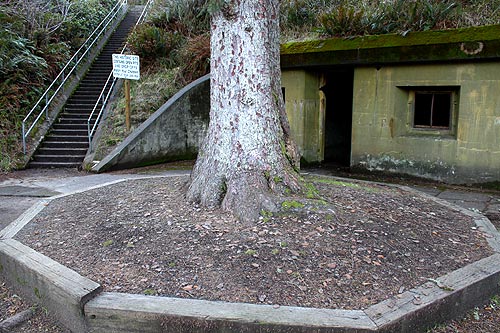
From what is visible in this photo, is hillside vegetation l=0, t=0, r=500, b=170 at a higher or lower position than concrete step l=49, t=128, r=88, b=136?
higher

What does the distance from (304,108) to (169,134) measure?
342cm

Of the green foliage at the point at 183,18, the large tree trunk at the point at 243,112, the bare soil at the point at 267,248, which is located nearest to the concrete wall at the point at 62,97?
the green foliage at the point at 183,18

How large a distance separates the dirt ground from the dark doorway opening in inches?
247

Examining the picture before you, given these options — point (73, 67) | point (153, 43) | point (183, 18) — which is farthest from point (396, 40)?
point (73, 67)

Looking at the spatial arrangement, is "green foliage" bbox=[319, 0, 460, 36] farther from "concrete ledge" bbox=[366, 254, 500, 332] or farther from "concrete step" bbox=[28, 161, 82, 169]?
"concrete step" bbox=[28, 161, 82, 169]

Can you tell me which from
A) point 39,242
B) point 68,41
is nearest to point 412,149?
point 39,242

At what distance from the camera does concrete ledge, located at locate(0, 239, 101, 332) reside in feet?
9.50

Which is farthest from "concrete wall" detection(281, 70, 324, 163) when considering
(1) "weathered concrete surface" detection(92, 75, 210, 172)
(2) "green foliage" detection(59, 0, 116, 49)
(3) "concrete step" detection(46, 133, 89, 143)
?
(2) "green foliage" detection(59, 0, 116, 49)

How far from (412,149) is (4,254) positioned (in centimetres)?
702

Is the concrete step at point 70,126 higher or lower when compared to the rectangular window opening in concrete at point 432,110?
lower

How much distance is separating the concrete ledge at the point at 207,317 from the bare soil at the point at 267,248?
140 millimetres

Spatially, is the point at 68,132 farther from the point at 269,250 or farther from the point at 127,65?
the point at 269,250

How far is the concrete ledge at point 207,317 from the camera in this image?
2.55 metres

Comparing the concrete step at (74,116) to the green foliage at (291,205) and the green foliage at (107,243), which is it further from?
the green foliage at (291,205)
